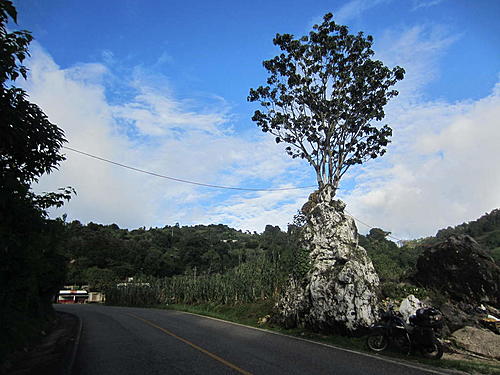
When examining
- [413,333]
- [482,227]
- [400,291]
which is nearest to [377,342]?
[413,333]

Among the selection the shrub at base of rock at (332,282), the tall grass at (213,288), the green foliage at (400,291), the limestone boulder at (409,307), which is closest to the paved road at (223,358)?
the shrub at base of rock at (332,282)

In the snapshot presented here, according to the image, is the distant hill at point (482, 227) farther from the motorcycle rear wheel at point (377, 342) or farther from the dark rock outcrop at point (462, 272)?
the motorcycle rear wheel at point (377, 342)

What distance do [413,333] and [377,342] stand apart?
1151 mm

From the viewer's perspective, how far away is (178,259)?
3137 inches

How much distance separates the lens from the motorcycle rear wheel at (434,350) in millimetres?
8508

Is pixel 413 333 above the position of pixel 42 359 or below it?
above

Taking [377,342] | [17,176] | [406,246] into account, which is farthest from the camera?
[406,246]

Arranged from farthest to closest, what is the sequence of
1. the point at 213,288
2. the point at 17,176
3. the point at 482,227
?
the point at 482,227
the point at 213,288
the point at 17,176

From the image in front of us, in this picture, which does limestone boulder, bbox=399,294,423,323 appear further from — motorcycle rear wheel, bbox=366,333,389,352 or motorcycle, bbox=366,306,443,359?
motorcycle rear wheel, bbox=366,333,389,352

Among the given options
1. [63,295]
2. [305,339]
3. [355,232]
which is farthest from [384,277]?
[63,295]

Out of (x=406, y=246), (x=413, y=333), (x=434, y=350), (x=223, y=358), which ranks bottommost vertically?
(x=223, y=358)

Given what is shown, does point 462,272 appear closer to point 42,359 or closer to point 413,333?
point 413,333

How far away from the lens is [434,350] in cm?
870

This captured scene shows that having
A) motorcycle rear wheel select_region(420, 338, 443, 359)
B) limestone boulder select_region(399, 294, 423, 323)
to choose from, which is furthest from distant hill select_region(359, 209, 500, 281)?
motorcycle rear wheel select_region(420, 338, 443, 359)
